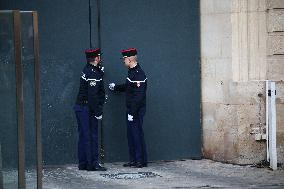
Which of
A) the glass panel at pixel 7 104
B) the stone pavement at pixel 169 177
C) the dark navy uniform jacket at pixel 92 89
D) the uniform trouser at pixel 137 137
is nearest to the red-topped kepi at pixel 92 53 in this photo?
the dark navy uniform jacket at pixel 92 89

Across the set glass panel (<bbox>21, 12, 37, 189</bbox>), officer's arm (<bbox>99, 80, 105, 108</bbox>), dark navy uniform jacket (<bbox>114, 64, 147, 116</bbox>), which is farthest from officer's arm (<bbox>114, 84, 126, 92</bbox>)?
glass panel (<bbox>21, 12, 37, 189</bbox>)

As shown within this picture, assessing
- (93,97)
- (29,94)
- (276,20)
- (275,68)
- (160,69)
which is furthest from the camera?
(160,69)

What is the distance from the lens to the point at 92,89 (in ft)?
42.0

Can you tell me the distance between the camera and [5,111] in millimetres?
7598

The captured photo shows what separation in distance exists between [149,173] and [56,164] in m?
1.74

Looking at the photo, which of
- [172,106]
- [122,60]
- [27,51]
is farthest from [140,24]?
[27,51]

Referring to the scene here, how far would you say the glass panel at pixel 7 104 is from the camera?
7.54m

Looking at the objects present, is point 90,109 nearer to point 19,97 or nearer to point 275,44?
point 275,44

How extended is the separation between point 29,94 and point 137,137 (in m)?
5.62

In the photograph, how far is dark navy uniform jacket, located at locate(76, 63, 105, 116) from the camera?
42.1ft

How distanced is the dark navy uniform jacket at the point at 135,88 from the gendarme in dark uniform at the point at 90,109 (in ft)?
1.60

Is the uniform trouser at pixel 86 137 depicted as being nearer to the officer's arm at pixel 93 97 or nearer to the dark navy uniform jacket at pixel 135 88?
the officer's arm at pixel 93 97

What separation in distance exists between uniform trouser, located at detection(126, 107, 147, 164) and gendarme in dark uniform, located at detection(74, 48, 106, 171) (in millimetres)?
609

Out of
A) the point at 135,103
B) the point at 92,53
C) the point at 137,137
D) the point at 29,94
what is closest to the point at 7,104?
the point at 29,94
